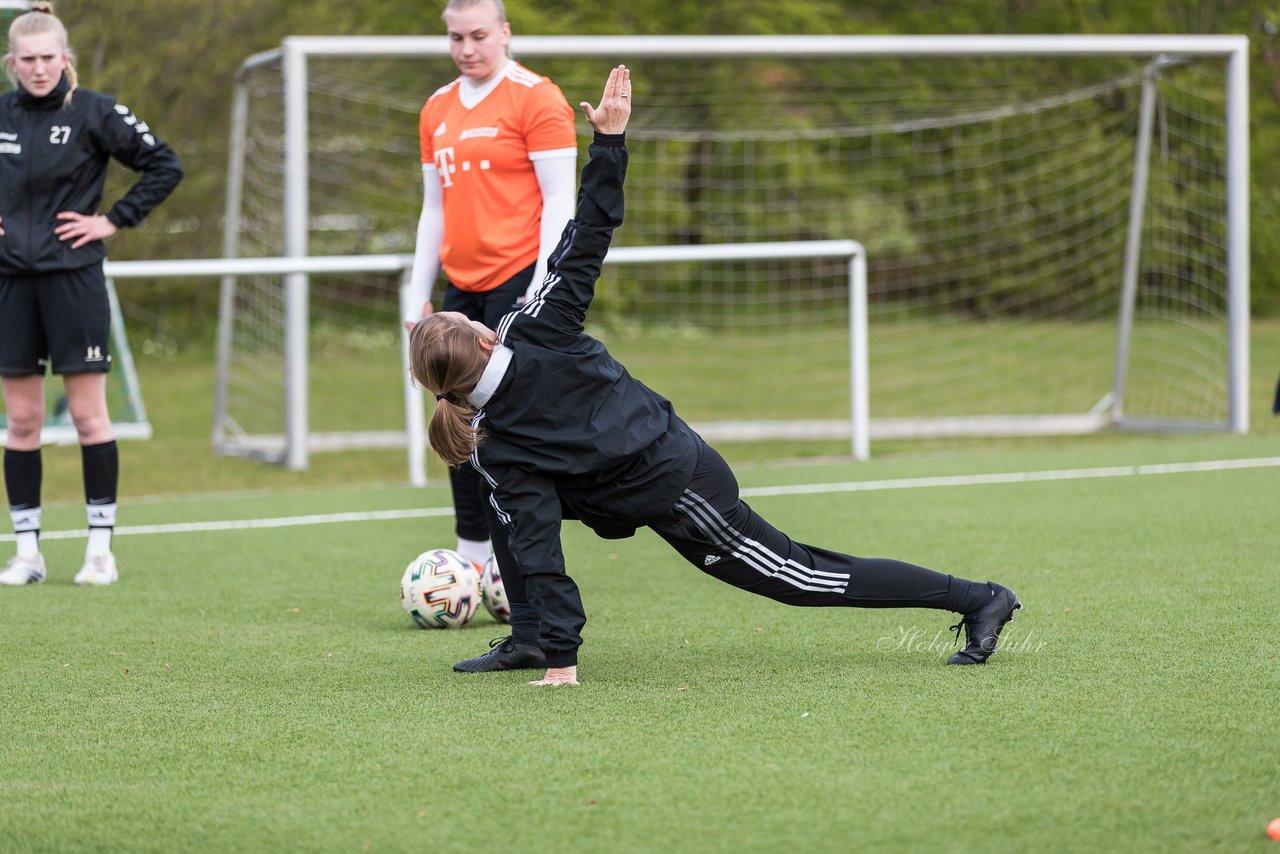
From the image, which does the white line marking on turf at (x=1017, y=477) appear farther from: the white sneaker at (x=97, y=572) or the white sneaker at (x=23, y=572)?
the white sneaker at (x=23, y=572)

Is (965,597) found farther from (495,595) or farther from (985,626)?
(495,595)

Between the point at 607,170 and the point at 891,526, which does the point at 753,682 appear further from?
the point at 891,526

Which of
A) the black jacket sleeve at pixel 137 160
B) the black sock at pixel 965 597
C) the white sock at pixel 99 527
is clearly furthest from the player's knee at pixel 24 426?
the black sock at pixel 965 597

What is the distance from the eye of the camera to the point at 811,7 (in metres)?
21.2

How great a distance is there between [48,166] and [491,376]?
2.63 m

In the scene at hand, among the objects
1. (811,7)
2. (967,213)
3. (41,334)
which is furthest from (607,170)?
(811,7)

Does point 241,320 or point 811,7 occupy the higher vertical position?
point 811,7

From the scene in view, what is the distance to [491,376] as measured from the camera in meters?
3.82

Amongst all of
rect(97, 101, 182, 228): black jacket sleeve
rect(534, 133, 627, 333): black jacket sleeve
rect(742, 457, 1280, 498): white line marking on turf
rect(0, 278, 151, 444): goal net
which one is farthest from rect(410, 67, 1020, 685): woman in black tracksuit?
rect(0, 278, 151, 444): goal net

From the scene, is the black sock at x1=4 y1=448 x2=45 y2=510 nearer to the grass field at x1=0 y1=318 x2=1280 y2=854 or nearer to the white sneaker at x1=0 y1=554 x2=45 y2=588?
the white sneaker at x1=0 y1=554 x2=45 y2=588

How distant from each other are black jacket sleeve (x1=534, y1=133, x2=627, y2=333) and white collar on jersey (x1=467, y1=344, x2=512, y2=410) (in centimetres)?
18

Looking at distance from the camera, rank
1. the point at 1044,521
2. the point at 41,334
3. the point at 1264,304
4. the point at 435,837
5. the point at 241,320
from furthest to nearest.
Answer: the point at 1264,304 < the point at 241,320 < the point at 1044,521 < the point at 41,334 < the point at 435,837

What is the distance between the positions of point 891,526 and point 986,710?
3.33 meters

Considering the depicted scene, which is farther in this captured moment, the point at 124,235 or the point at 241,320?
the point at 124,235
